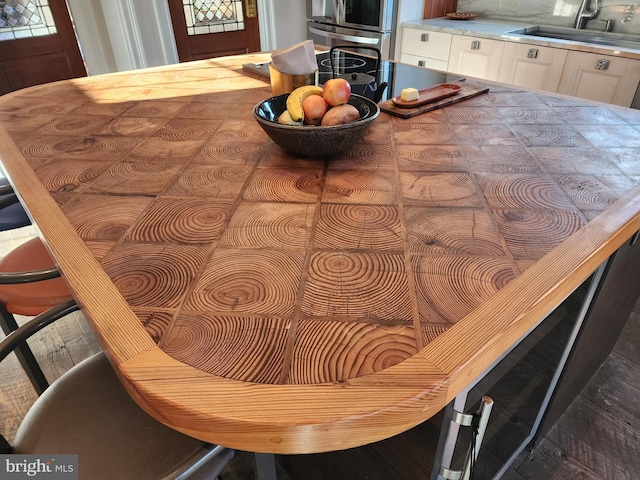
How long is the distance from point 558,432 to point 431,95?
48.1 inches

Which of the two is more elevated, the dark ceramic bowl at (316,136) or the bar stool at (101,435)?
the dark ceramic bowl at (316,136)

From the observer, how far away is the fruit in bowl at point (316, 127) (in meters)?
1.04

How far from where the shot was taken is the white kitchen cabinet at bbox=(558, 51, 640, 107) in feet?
8.00

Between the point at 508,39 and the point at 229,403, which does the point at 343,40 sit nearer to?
the point at 508,39

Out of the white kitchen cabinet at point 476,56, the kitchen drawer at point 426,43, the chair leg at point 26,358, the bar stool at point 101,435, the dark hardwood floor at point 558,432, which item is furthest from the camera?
the kitchen drawer at point 426,43

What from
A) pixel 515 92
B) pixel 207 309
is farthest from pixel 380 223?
pixel 515 92

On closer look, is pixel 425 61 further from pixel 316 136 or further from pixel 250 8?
pixel 316 136

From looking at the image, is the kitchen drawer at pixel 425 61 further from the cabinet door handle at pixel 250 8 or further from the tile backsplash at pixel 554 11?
the cabinet door handle at pixel 250 8

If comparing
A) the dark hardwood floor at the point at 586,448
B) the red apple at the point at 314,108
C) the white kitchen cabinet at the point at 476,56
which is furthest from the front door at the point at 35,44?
the dark hardwood floor at the point at 586,448

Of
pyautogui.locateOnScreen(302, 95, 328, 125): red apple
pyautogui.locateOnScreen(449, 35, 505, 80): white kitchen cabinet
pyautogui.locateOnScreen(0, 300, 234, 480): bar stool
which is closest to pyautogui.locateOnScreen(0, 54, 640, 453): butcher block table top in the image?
pyautogui.locateOnScreen(302, 95, 328, 125): red apple

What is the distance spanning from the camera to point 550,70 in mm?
2750

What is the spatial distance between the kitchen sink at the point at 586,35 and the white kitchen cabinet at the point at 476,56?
0.58 feet

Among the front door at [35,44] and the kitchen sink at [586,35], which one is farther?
the front door at [35,44]

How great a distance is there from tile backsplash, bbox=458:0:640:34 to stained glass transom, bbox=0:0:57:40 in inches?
132
